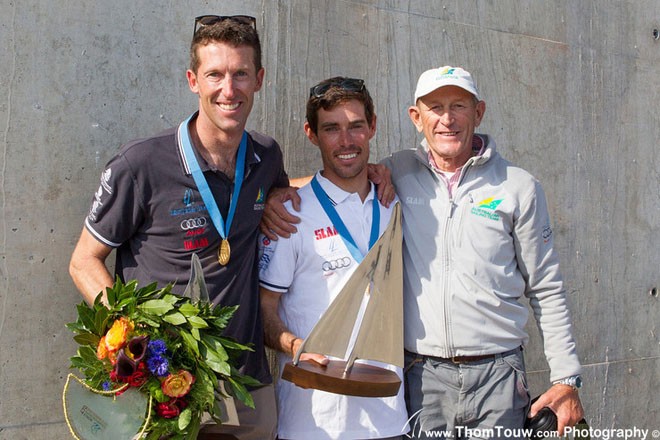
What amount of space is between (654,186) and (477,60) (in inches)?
77.3

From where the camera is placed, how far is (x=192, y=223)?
129 inches

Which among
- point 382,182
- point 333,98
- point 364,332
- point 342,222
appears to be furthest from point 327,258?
point 333,98

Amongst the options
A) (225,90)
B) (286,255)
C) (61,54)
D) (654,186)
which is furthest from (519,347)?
(654,186)

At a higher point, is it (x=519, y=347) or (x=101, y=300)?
(x=101, y=300)

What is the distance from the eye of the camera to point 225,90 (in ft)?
10.8

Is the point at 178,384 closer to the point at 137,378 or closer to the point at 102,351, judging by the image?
the point at 137,378

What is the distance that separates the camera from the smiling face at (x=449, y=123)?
3752mm

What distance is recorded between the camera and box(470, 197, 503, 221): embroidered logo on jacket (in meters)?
3.67

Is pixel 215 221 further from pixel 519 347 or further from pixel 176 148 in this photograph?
pixel 519 347

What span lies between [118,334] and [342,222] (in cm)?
115

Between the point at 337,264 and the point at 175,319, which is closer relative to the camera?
the point at 175,319

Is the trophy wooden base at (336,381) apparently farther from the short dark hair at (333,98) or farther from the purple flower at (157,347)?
the short dark hair at (333,98)

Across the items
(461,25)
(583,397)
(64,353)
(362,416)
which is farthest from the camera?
(583,397)

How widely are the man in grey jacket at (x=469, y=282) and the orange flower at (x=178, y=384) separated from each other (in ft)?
2.85
